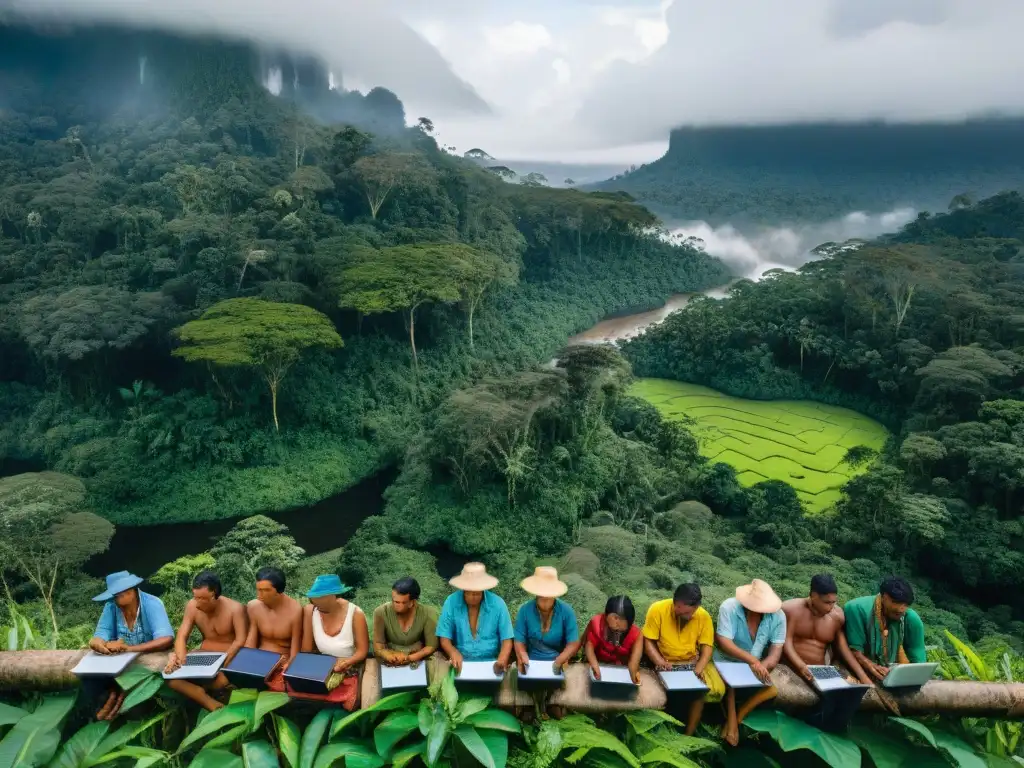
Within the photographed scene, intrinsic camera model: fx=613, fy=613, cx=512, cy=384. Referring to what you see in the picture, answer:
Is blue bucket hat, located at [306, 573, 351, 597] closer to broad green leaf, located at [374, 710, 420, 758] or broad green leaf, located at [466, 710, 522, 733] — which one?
broad green leaf, located at [374, 710, 420, 758]

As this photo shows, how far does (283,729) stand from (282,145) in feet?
107

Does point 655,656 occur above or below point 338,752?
above

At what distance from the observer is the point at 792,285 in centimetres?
2575

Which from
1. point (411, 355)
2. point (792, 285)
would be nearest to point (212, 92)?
point (411, 355)

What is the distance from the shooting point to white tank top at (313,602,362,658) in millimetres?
3609

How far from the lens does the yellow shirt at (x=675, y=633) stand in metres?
3.60

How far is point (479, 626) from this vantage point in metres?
3.61

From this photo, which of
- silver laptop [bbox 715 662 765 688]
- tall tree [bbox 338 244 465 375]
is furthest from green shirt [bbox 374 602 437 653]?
tall tree [bbox 338 244 465 375]

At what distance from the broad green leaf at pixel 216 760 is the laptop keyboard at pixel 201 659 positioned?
1.76 feet

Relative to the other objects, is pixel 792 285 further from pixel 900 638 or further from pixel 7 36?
pixel 7 36

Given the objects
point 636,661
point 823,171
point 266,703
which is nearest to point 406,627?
point 266,703

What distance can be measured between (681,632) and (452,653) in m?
1.35

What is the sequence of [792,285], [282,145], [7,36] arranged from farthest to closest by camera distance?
[7,36] → [282,145] → [792,285]

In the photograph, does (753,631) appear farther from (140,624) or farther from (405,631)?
(140,624)
